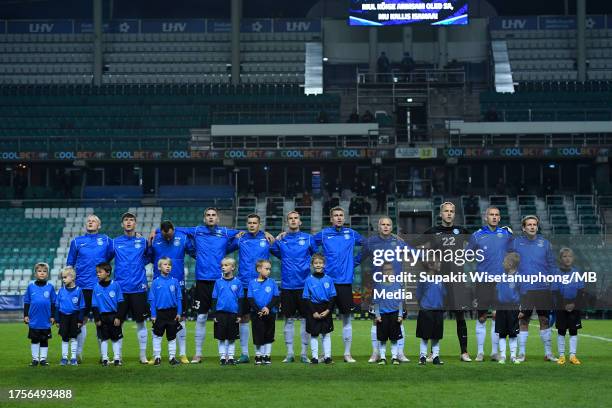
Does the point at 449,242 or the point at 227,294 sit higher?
the point at 449,242

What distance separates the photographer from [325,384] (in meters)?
14.1

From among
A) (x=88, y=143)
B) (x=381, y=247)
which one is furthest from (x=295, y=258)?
(x=88, y=143)

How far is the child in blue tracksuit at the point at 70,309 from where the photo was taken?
17.1m

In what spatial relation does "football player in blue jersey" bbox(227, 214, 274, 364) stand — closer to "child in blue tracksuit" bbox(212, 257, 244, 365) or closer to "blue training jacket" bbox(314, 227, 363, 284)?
"child in blue tracksuit" bbox(212, 257, 244, 365)

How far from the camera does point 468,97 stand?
5272cm

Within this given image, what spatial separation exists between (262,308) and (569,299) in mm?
4782

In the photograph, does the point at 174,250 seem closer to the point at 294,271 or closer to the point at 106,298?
the point at 106,298

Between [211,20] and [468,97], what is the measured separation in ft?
48.1

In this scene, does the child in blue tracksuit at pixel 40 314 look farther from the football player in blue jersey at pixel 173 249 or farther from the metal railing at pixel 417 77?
the metal railing at pixel 417 77

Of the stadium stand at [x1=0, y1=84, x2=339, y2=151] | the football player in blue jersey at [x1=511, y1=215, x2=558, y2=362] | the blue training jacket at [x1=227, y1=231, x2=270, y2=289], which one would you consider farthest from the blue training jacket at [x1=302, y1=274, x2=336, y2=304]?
the stadium stand at [x1=0, y1=84, x2=339, y2=151]

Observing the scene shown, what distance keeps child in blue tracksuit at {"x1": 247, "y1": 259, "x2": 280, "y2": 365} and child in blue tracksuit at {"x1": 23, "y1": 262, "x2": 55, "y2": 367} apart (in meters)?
3.31

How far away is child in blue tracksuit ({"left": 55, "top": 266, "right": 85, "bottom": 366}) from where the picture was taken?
673 inches

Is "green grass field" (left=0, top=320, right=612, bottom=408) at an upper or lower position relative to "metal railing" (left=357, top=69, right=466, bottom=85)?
lower

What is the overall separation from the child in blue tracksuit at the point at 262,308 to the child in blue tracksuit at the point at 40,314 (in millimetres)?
3312
